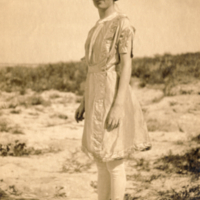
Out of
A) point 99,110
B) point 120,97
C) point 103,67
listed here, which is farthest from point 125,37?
point 99,110

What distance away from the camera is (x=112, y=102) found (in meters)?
1.76

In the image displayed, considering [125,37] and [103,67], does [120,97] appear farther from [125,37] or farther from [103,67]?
[125,37]

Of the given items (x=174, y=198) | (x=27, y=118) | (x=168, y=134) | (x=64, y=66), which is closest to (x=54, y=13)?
(x=64, y=66)

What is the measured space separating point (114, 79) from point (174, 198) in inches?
59.7

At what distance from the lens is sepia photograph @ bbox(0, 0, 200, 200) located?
286 centimetres

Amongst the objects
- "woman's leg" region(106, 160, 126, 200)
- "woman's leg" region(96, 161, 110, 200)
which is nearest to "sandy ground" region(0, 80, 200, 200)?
"woman's leg" region(96, 161, 110, 200)

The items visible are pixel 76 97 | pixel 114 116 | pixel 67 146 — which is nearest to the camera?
pixel 114 116

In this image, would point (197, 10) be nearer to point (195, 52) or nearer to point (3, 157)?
point (195, 52)

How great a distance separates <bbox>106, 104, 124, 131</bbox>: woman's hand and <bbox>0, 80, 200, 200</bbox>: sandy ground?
1306 millimetres

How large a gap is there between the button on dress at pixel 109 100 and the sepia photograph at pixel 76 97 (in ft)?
2.84

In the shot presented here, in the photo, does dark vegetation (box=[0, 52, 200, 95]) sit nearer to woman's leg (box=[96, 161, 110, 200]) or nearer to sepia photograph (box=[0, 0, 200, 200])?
sepia photograph (box=[0, 0, 200, 200])

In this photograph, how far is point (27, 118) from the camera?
315 centimetres

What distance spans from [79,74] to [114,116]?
1.52m

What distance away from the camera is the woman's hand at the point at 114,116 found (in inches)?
67.2
